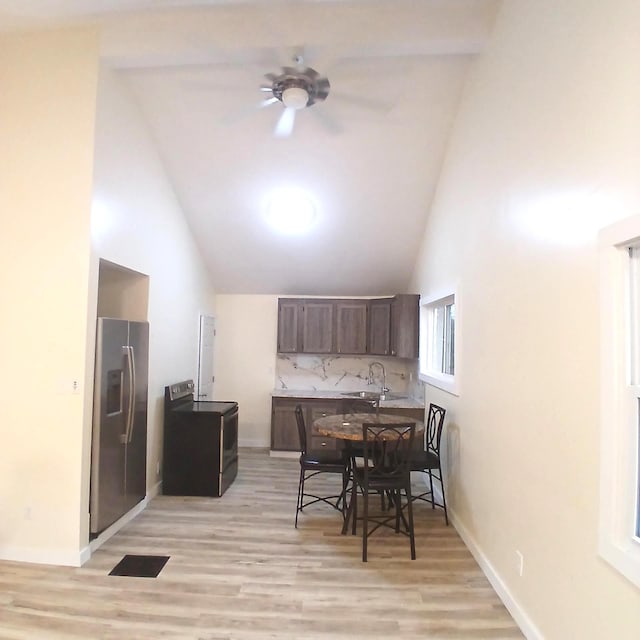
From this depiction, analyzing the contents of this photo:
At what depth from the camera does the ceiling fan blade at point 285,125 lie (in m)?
3.56

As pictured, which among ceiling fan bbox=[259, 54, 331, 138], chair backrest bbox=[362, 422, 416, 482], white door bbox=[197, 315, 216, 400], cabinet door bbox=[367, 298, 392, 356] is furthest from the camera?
cabinet door bbox=[367, 298, 392, 356]

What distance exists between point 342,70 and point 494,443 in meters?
3.07

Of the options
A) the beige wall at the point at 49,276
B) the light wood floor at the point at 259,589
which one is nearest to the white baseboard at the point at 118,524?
the light wood floor at the point at 259,589

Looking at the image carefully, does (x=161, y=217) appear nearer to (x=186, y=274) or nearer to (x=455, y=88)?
(x=186, y=274)

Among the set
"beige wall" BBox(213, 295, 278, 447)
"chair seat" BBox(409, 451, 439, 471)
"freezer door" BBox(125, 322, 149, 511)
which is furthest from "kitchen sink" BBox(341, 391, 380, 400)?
"freezer door" BBox(125, 322, 149, 511)

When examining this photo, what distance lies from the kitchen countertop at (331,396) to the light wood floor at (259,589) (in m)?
1.63

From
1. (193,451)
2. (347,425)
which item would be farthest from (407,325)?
(193,451)

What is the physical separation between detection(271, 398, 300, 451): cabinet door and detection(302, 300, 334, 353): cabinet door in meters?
0.83

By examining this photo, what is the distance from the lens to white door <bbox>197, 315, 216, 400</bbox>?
5.71 meters

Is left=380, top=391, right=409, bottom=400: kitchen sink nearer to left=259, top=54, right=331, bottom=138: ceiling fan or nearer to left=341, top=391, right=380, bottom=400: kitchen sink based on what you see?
left=341, top=391, right=380, bottom=400: kitchen sink

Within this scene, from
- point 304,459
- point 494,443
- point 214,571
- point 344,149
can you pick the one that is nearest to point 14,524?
point 214,571

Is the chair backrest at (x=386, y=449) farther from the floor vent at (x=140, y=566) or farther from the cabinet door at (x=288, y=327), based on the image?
the cabinet door at (x=288, y=327)

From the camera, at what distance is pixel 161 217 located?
4.36 meters

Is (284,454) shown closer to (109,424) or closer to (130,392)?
(130,392)
